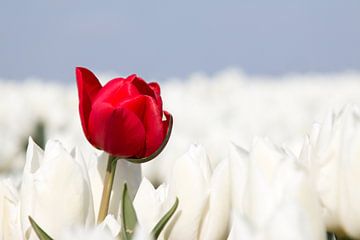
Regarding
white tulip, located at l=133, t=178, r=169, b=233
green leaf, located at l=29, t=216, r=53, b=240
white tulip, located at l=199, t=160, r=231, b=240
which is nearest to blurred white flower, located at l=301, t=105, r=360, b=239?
white tulip, located at l=199, t=160, r=231, b=240

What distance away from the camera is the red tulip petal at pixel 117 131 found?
3.86ft

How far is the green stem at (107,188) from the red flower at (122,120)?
0.06 feet

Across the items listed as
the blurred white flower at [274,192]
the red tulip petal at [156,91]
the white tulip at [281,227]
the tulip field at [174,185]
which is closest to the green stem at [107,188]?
the tulip field at [174,185]

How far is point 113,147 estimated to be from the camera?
1.18 metres

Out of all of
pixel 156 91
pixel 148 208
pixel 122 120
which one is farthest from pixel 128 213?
pixel 156 91

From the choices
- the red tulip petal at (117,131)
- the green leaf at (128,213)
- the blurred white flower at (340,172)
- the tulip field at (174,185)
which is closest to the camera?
the tulip field at (174,185)

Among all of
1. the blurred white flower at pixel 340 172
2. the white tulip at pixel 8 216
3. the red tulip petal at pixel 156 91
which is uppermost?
the red tulip petal at pixel 156 91

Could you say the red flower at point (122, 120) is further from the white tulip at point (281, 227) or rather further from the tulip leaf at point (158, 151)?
the white tulip at point (281, 227)

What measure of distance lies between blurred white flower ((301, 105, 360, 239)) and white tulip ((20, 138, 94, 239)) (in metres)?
0.30

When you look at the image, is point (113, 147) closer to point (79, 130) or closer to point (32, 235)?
point (32, 235)

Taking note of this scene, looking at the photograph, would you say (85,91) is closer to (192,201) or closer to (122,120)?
(122,120)

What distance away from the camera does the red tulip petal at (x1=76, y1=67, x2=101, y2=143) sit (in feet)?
3.99

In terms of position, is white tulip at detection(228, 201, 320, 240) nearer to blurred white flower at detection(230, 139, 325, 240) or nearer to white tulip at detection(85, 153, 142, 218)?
blurred white flower at detection(230, 139, 325, 240)

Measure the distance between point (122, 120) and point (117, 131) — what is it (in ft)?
0.06
